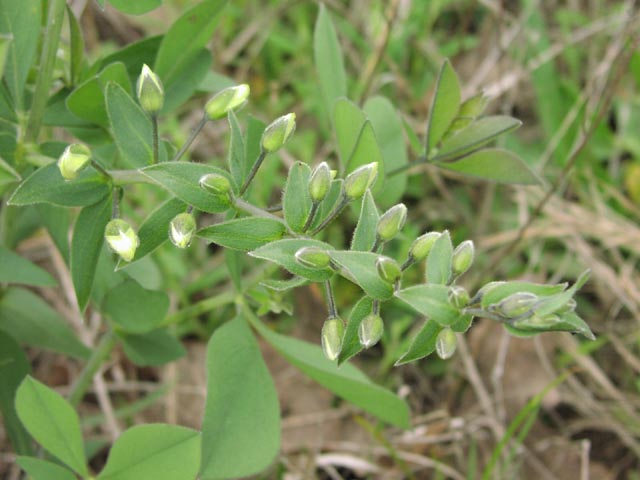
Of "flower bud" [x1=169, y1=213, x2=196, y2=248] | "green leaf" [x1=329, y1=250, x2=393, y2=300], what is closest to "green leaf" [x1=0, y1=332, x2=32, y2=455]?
"flower bud" [x1=169, y1=213, x2=196, y2=248]

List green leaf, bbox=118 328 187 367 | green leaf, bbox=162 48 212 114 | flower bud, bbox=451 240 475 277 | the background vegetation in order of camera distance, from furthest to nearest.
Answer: the background vegetation
green leaf, bbox=118 328 187 367
green leaf, bbox=162 48 212 114
flower bud, bbox=451 240 475 277

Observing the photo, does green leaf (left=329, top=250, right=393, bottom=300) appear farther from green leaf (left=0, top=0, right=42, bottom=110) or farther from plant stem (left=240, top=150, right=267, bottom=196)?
green leaf (left=0, top=0, right=42, bottom=110)

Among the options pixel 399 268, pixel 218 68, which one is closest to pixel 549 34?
pixel 218 68

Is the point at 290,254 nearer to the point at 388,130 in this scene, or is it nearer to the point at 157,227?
the point at 157,227

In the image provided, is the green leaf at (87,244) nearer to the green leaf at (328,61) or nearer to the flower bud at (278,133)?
the flower bud at (278,133)

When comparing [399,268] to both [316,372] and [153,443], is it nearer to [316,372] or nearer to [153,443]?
[316,372]

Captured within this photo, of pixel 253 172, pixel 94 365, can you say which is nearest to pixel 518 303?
pixel 253 172

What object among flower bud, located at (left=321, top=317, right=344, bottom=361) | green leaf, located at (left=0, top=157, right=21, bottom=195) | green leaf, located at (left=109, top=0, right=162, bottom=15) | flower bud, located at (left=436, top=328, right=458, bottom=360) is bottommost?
green leaf, located at (left=0, top=157, right=21, bottom=195)
